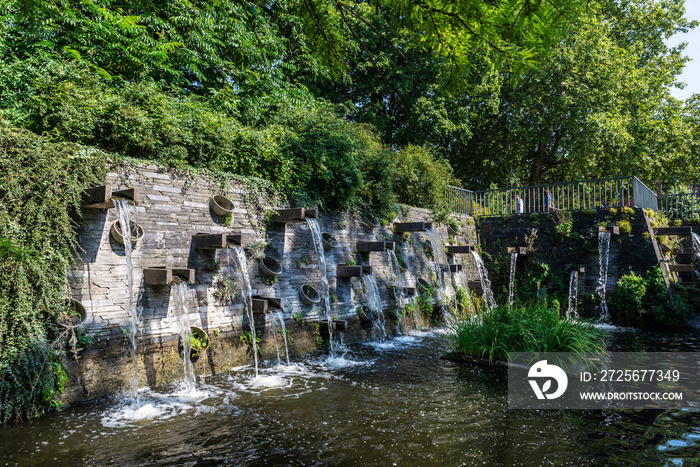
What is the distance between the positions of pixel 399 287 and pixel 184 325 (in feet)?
19.2

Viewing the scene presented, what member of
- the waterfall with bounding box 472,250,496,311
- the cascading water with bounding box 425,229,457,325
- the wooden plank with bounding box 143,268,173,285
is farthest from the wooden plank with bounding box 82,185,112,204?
the waterfall with bounding box 472,250,496,311

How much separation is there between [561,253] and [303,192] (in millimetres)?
9325

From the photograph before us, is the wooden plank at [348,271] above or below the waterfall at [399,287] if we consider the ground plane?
above

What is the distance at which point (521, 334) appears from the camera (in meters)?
7.20

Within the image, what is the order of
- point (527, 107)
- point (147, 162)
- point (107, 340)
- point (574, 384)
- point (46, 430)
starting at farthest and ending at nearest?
point (527, 107) < point (147, 162) < point (574, 384) < point (107, 340) < point (46, 430)

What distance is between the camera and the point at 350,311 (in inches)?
387

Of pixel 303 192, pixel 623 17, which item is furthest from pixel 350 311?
pixel 623 17

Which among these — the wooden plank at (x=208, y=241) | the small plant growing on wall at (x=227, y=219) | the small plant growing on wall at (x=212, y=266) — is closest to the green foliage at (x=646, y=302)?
the small plant growing on wall at (x=227, y=219)

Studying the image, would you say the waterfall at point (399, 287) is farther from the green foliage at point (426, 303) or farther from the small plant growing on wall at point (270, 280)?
the small plant growing on wall at point (270, 280)

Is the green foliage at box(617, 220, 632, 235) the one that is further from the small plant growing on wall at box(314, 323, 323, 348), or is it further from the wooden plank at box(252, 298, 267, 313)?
the wooden plank at box(252, 298, 267, 313)

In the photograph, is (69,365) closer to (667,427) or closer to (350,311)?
(350,311)

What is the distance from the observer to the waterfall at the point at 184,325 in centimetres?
657

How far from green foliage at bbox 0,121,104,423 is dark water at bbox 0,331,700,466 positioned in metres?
0.44
